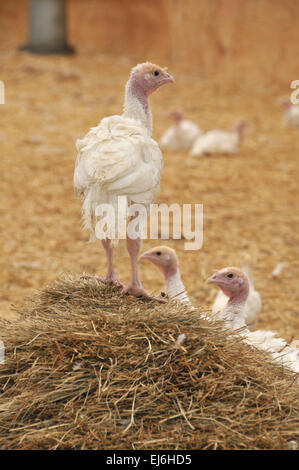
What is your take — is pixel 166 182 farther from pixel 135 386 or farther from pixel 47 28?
pixel 47 28

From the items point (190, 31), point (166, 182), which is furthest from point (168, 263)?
point (190, 31)

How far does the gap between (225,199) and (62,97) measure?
16.1ft

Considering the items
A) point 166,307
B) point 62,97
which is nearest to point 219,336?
point 166,307

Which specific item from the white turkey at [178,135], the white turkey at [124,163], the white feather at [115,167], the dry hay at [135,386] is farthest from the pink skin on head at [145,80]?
the white turkey at [178,135]

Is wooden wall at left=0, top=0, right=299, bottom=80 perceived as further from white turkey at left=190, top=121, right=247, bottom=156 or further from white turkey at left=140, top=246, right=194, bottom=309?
white turkey at left=140, top=246, right=194, bottom=309

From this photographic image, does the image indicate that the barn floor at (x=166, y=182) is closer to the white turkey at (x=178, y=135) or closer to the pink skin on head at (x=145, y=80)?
the white turkey at (x=178, y=135)

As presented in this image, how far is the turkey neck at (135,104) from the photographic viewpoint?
124 inches

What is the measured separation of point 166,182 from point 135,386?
16.8ft

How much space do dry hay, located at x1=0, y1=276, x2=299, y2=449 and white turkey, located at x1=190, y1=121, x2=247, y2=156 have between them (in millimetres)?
5809

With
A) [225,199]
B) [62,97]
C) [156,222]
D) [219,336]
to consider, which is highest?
[62,97]

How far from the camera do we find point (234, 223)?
6613 millimetres

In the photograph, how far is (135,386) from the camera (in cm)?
262
